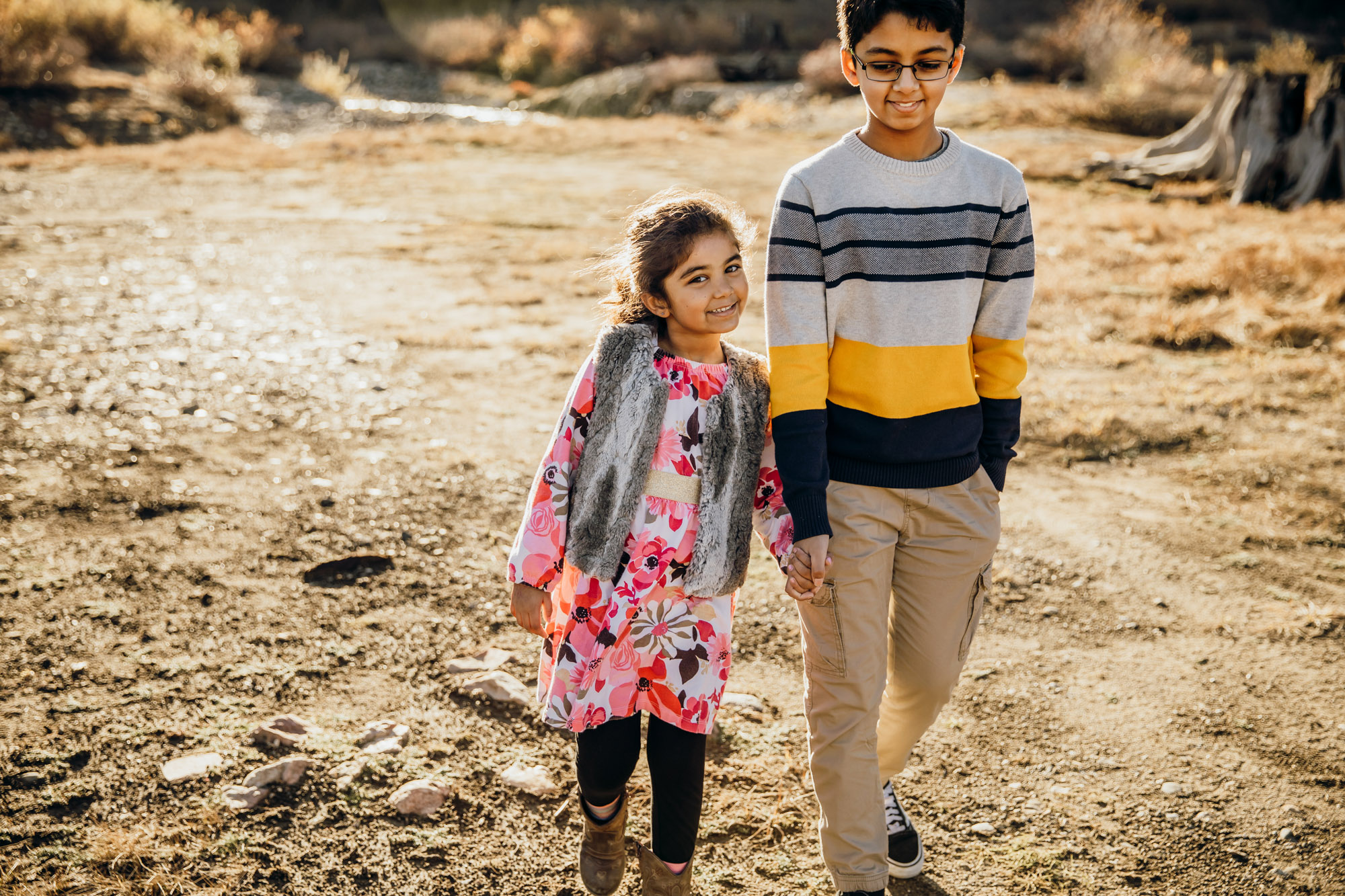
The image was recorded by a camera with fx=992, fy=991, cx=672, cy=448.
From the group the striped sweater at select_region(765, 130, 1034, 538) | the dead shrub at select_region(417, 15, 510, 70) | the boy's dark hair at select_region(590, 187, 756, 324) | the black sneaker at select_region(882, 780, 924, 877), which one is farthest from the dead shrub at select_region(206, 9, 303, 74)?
the black sneaker at select_region(882, 780, 924, 877)

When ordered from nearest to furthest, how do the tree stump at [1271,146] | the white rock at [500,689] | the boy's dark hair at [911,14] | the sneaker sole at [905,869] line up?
the boy's dark hair at [911,14]
the sneaker sole at [905,869]
the white rock at [500,689]
the tree stump at [1271,146]

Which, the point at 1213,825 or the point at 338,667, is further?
the point at 338,667

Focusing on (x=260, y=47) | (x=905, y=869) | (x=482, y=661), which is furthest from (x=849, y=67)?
(x=260, y=47)

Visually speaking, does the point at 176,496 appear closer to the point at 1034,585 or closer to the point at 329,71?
the point at 1034,585

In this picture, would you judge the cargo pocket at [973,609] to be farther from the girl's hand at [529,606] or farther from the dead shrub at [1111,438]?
the dead shrub at [1111,438]

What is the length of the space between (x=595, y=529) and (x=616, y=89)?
20.3 meters

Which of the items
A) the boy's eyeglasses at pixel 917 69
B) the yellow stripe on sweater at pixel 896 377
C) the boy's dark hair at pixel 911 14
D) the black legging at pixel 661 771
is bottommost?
the black legging at pixel 661 771

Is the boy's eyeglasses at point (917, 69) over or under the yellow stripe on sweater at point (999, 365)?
over

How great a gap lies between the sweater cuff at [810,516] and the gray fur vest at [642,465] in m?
0.12

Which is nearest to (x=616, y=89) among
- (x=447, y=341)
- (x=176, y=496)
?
(x=447, y=341)

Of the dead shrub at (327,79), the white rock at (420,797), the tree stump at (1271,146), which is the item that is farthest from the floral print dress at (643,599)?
the dead shrub at (327,79)

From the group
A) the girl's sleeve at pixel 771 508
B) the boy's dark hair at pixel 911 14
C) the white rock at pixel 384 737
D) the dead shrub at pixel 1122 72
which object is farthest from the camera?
the dead shrub at pixel 1122 72

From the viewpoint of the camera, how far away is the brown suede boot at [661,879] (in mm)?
2043

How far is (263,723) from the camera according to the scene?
8.65 ft
